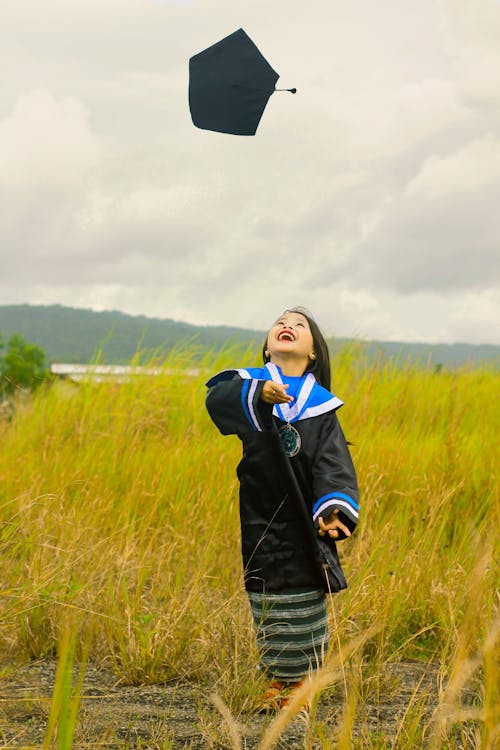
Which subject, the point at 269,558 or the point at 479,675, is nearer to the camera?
the point at 269,558

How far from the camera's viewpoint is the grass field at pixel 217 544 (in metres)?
2.73

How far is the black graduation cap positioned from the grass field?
1624mm

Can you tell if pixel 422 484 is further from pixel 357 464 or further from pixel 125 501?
pixel 125 501

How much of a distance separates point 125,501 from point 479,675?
2.28 meters

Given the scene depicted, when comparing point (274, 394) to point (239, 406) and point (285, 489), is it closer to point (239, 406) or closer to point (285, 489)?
point (239, 406)

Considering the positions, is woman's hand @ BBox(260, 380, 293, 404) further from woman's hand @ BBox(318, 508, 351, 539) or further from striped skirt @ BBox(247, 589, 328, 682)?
striped skirt @ BBox(247, 589, 328, 682)

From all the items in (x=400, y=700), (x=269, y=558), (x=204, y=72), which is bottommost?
(x=400, y=700)

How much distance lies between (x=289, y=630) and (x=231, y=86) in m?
2.02

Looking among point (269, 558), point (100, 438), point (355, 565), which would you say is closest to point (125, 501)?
point (100, 438)

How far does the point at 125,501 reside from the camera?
15.4 feet

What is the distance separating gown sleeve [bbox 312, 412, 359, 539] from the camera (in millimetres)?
2730

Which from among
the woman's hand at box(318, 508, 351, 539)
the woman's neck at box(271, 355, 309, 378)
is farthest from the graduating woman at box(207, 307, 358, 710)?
the woman's neck at box(271, 355, 309, 378)

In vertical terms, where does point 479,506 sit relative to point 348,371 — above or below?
below

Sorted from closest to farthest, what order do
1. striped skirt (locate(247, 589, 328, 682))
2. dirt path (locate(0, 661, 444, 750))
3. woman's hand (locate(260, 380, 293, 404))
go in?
dirt path (locate(0, 661, 444, 750)), woman's hand (locate(260, 380, 293, 404)), striped skirt (locate(247, 589, 328, 682))
